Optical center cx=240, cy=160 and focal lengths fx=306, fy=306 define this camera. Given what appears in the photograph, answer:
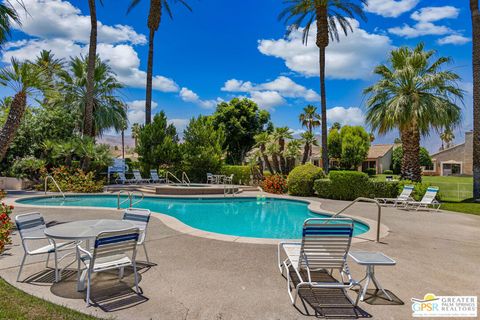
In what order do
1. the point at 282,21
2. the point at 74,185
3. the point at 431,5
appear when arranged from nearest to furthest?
the point at 431,5 < the point at 74,185 < the point at 282,21

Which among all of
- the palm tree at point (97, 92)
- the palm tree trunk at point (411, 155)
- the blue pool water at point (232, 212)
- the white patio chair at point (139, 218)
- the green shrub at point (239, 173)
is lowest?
the blue pool water at point (232, 212)

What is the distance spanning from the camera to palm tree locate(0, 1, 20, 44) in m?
7.19

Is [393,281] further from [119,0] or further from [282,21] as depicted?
[119,0]

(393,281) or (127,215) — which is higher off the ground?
(127,215)

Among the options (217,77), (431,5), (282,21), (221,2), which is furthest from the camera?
(217,77)

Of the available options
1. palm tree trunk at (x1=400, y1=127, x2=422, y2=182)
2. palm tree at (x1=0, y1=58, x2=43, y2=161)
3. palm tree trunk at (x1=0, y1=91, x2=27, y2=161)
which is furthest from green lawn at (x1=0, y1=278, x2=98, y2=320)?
palm tree trunk at (x1=400, y1=127, x2=422, y2=182)

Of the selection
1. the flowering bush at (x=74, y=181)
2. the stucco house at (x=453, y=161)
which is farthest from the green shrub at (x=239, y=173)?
the stucco house at (x=453, y=161)

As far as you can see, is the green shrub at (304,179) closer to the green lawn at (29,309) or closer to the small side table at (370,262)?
the small side table at (370,262)

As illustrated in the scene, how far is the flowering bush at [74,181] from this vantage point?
55.5 ft

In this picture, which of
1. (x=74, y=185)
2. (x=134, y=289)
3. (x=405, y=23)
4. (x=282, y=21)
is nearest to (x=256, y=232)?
(x=134, y=289)

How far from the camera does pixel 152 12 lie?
2416cm

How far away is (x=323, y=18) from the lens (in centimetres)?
2036

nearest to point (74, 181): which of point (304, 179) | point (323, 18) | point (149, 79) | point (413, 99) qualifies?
point (149, 79)

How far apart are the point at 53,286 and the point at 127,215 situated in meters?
1.76
